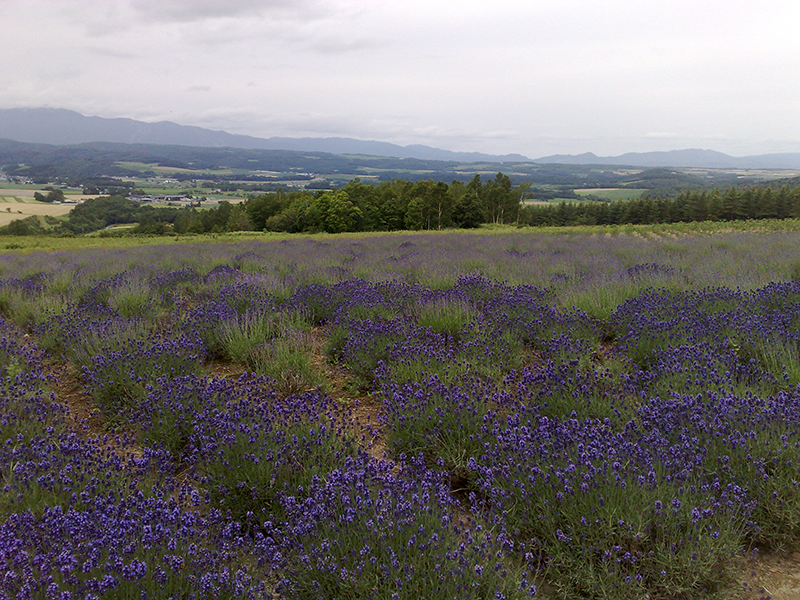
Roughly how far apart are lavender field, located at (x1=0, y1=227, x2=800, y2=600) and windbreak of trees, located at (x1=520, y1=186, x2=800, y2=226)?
186 ft

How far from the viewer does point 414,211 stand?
45.8m

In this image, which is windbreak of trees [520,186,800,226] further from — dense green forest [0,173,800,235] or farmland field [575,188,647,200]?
farmland field [575,188,647,200]

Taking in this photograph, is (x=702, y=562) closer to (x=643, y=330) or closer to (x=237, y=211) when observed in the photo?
(x=643, y=330)

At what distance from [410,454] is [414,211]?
44.1m

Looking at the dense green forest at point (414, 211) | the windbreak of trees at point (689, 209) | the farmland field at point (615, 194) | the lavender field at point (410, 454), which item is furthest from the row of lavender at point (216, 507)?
the farmland field at point (615, 194)

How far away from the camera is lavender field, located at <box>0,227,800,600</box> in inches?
69.3

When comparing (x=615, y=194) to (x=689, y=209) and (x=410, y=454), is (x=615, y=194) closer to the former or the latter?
(x=689, y=209)

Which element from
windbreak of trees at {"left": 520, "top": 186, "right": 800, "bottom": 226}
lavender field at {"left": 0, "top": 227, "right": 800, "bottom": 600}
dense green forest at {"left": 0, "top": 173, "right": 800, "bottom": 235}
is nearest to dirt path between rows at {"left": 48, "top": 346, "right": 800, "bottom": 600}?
lavender field at {"left": 0, "top": 227, "right": 800, "bottom": 600}

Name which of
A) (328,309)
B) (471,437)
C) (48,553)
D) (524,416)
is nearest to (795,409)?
(524,416)

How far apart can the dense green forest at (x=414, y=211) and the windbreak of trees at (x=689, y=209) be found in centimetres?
11

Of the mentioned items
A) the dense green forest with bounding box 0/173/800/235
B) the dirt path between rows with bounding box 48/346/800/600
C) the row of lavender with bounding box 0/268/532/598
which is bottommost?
the dirt path between rows with bounding box 48/346/800/600

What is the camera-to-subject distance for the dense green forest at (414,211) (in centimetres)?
4622

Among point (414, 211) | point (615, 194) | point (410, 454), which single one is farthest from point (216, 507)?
point (615, 194)

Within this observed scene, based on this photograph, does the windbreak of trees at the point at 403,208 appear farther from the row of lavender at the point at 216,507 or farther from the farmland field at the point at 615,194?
the farmland field at the point at 615,194
